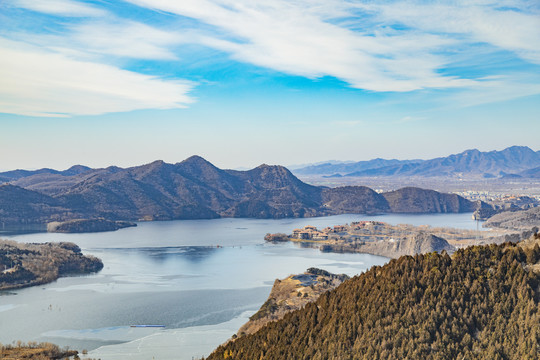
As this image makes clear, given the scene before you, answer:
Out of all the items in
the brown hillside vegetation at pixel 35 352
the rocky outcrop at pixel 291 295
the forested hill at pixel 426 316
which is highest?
the forested hill at pixel 426 316

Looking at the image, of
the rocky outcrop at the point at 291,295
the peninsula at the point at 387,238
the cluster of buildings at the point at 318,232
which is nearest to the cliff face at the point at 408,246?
the peninsula at the point at 387,238

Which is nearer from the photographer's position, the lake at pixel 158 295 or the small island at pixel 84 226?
the lake at pixel 158 295

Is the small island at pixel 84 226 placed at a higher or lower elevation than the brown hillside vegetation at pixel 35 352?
higher

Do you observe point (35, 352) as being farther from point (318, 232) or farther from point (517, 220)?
point (517, 220)

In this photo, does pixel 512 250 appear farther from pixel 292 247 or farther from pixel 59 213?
pixel 59 213

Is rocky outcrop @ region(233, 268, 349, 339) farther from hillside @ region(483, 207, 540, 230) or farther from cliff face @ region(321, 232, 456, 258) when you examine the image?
hillside @ region(483, 207, 540, 230)

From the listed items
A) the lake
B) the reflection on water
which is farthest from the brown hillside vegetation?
the reflection on water

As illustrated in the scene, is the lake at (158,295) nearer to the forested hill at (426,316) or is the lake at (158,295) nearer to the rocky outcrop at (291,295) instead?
the rocky outcrop at (291,295)

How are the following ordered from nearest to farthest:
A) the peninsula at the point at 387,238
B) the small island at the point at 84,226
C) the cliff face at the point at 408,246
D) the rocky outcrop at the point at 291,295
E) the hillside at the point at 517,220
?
1. the rocky outcrop at the point at 291,295
2. the cliff face at the point at 408,246
3. the peninsula at the point at 387,238
4. the hillside at the point at 517,220
5. the small island at the point at 84,226
